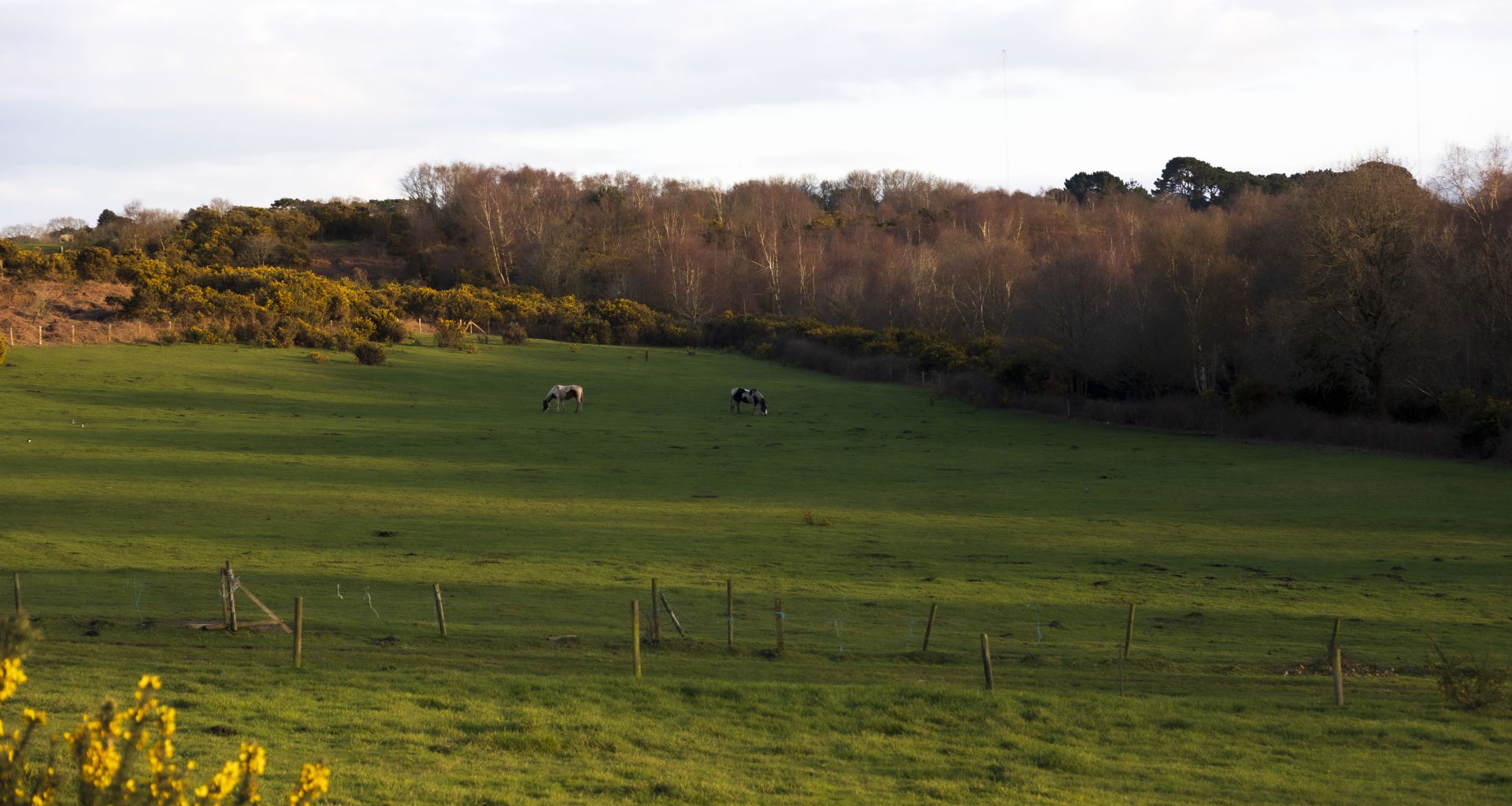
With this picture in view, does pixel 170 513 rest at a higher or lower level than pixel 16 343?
lower

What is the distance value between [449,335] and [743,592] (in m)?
49.8

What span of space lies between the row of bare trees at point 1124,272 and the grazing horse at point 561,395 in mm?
25512

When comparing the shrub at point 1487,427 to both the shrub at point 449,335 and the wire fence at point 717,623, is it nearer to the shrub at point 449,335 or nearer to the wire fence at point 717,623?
the wire fence at point 717,623

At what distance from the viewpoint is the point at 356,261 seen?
4429 inches

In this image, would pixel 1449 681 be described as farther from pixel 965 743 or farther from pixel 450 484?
pixel 450 484

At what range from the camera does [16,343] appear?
190ft

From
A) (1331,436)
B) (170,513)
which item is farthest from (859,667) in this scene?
(1331,436)

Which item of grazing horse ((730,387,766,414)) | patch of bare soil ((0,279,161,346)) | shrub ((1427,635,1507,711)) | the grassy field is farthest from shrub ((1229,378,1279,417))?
patch of bare soil ((0,279,161,346))

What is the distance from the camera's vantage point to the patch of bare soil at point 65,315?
61.7 m

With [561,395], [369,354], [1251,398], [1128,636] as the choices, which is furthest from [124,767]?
[369,354]

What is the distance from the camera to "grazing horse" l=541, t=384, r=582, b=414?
56.6 metres

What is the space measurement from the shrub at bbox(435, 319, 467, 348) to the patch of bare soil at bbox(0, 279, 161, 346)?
15.2 metres

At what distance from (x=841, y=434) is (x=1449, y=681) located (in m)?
36.6

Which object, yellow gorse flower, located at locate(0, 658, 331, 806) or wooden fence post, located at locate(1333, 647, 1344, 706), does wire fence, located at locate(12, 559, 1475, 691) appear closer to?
wooden fence post, located at locate(1333, 647, 1344, 706)
